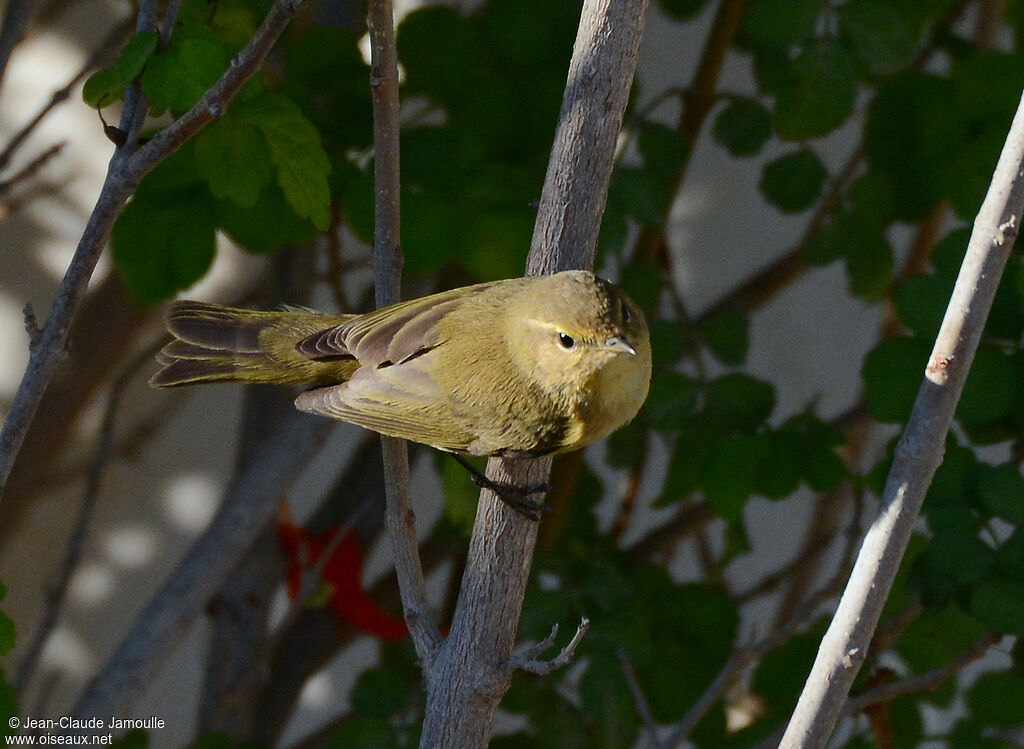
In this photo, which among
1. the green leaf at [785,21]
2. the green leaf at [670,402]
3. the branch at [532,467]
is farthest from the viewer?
the green leaf at [670,402]

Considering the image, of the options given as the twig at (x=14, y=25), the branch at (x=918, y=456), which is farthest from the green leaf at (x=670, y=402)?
the twig at (x=14, y=25)

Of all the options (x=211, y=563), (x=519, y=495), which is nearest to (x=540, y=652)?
(x=519, y=495)

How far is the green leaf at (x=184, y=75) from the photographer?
3.72ft

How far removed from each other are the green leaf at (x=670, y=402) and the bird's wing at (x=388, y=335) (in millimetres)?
449

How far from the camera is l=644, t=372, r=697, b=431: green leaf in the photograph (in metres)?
1.79

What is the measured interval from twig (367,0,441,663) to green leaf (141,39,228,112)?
0.21 m

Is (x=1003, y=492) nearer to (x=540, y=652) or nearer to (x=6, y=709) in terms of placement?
(x=540, y=652)

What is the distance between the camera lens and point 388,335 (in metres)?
1.44

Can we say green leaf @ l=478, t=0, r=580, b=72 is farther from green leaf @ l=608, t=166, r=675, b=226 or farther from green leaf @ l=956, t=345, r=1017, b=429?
green leaf @ l=956, t=345, r=1017, b=429

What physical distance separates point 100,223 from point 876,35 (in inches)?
50.3

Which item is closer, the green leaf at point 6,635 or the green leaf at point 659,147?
the green leaf at point 6,635

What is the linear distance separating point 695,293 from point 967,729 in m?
1.58

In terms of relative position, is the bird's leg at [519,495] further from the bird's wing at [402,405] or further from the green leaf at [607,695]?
the green leaf at [607,695]

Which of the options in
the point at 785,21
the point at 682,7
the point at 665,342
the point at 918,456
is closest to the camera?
the point at 918,456
